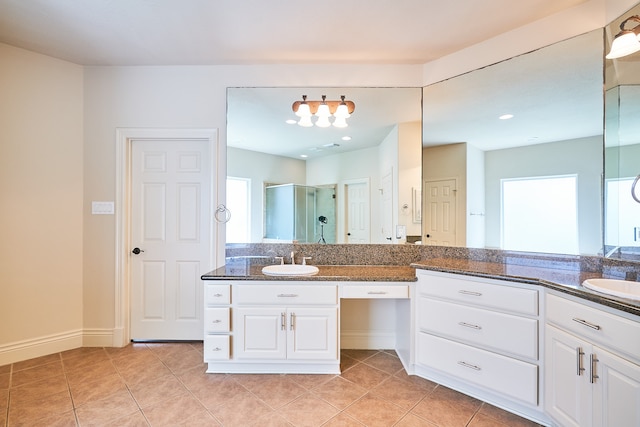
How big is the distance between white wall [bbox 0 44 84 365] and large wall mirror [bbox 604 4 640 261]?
398 centimetres

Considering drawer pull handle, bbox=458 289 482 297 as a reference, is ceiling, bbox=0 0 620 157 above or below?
above

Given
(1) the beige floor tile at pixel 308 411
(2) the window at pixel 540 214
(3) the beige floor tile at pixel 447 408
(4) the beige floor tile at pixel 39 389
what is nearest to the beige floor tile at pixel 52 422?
(4) the beige floor tile at pixel 39 389

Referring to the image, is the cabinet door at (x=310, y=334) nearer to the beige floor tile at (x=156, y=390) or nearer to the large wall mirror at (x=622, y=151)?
the beige floor tile at (x=156, y=390)

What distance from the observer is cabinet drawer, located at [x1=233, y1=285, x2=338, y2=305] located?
198 cm

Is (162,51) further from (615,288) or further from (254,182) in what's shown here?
(615,288)

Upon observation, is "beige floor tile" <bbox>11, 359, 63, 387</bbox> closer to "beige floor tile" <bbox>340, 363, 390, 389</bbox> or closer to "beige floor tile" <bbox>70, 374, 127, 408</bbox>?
"beige floor tile" <bbox>70, 374, 127, 408</bbox>

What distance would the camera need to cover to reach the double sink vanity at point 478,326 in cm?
123

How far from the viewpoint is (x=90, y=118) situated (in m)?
2.49

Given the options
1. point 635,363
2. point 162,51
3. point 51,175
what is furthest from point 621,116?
point 51,175

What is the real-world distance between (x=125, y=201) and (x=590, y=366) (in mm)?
3330

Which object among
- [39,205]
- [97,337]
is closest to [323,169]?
[39,205]

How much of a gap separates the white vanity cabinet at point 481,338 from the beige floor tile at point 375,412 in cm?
43

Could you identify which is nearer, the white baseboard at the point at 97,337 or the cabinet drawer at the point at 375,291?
the cabinet drawer at the point at 375,291

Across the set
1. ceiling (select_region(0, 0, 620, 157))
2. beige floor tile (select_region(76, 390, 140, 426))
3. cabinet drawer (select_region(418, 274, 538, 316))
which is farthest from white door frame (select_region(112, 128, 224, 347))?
cabinet drawer (select_region(418, 274, 538, 316))
